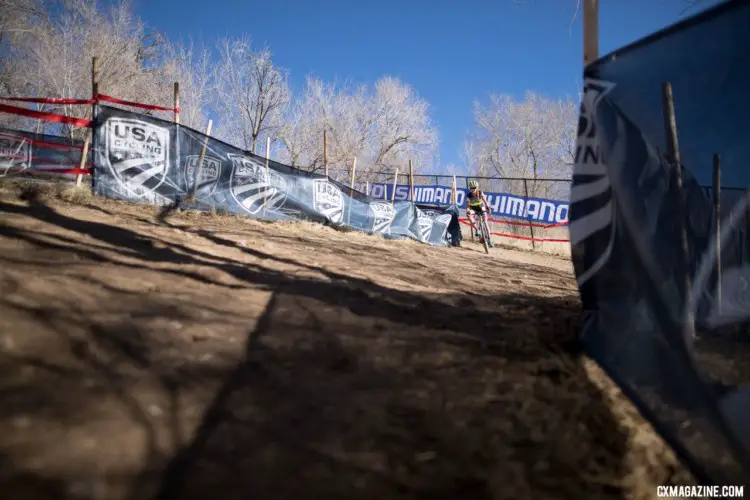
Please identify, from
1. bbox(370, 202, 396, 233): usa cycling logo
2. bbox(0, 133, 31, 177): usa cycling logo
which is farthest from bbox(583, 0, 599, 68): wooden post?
bbox(0, 133, 31, 177): usa cycling logo

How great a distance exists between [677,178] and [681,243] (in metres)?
0.33

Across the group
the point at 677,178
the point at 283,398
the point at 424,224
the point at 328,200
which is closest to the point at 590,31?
the point at 677,178

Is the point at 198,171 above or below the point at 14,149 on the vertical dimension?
below

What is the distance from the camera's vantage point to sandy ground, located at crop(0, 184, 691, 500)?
1023 millimetres

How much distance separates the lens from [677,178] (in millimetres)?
1772

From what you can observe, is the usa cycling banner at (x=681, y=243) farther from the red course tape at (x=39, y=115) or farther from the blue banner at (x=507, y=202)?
the blue banner at (x=507, y=202)

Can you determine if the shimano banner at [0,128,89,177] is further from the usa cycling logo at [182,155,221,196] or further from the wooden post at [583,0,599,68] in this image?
the wooden post at [583,0,599,68]

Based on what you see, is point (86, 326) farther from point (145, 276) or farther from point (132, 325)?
point (145, 276)

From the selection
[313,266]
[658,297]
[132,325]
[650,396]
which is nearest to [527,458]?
[650,396]

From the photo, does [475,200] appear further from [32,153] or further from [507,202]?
[32,153]

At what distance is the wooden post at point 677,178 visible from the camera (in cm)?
171

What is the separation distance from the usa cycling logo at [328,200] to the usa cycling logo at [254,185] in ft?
2.71

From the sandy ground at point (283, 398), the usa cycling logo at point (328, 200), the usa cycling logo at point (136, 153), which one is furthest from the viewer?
the usa cycling logo at point (328, 200)

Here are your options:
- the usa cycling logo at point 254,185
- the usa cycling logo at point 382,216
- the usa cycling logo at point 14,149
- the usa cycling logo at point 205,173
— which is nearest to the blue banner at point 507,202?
the usa cycling logo at point 382,216
